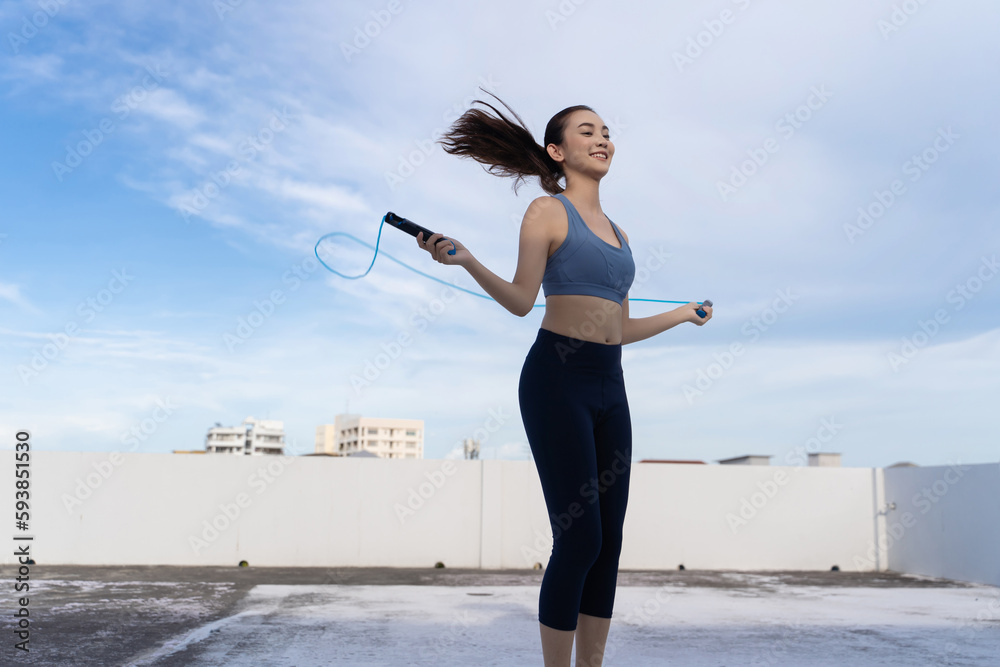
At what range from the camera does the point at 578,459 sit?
170 cm

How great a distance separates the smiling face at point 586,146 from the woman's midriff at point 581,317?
39 centimetres

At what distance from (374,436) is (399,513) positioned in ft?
254

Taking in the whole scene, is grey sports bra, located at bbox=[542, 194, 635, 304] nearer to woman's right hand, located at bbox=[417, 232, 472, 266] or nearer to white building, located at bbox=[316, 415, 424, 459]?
woman's right hand, located at bbox=[417, 232, 472, 266]

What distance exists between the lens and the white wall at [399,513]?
962cm

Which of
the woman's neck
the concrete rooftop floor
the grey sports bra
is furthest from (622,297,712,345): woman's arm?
the concrete rooftop floor

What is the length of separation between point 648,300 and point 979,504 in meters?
8.37

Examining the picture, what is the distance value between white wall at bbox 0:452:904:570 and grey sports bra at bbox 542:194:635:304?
8.74m

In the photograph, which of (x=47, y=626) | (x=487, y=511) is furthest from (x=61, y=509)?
(x=47, y=626)

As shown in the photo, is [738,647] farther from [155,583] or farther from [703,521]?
[703,521]

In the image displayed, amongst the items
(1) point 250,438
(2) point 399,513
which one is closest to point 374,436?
(1) point 250,438

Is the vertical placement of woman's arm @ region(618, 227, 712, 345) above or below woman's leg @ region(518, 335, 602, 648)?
above

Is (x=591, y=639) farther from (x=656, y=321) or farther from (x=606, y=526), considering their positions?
(x=656, y=321)

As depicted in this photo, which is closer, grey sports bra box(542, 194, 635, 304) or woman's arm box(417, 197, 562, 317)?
woman's arm box(417, 197, 562, 317)

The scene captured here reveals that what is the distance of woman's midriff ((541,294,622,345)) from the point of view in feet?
5.93
